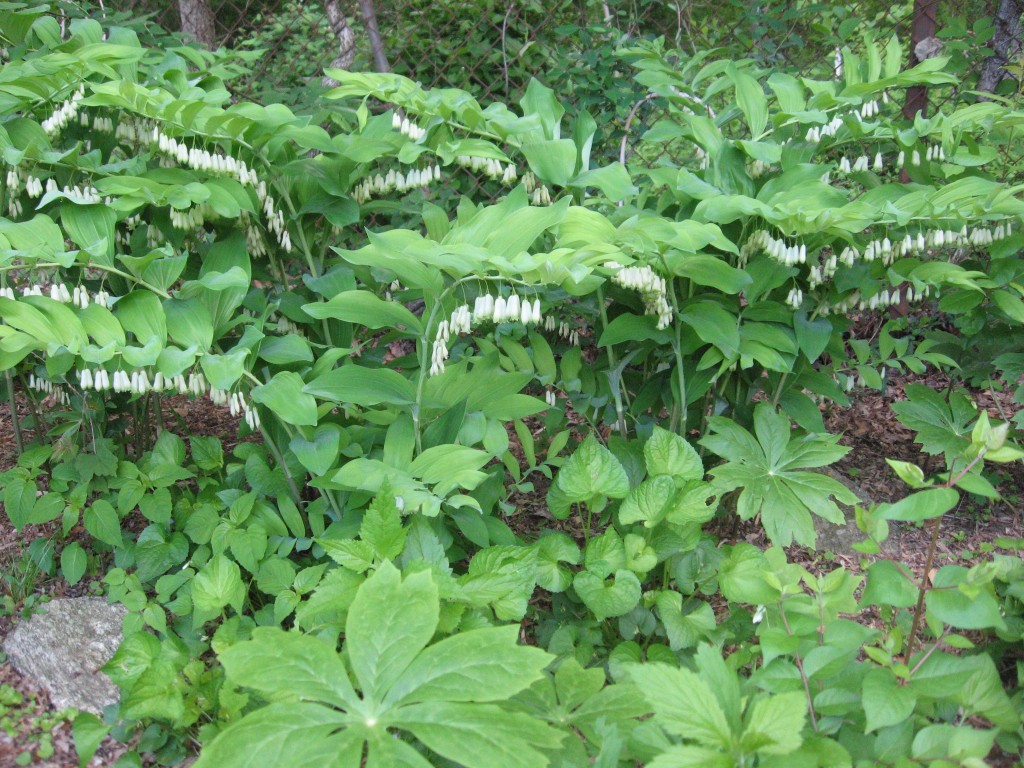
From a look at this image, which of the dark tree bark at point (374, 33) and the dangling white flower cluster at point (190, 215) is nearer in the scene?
the dangling white flower cluster at point (190, 215)

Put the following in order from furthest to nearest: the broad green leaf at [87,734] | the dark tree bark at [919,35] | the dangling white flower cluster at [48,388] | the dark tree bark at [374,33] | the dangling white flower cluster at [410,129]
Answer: the dark tree bark at [374,33] → the dark tree bark at [919,35] → the dangling white flower cluster at [48,388] → the dangling white flower cluster at [410,129] → the broad green leaf at [87,734]

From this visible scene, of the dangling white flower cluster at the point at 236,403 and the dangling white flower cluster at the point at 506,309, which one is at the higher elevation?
the dangling white flower cluster at the point at 506,309

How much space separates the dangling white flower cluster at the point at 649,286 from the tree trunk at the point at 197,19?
146 inches

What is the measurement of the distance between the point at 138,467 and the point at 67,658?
63 centimetres

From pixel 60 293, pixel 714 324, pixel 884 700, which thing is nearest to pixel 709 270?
pixel 714 324

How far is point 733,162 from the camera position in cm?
235

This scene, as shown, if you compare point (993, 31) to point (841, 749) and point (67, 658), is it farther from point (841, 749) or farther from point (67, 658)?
point (67, 658)

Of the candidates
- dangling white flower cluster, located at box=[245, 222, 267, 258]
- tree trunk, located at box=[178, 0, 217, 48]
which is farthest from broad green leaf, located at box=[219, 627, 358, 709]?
tree trunk, located at box=[178, 0, 217, 48]

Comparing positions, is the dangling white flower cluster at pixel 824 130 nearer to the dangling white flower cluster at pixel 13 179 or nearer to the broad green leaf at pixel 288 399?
the broad green leaf at pixel 288 399

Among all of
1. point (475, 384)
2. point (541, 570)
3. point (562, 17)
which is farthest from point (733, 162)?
point (562, 17)

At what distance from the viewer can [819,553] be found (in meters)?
2.75

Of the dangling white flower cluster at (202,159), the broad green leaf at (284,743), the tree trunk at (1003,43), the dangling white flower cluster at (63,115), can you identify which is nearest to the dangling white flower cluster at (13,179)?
the dangling white flower cluster at (63,115)

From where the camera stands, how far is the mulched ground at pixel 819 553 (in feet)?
6.79

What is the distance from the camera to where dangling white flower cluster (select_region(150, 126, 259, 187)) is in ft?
7.23
